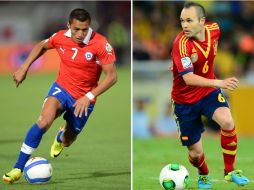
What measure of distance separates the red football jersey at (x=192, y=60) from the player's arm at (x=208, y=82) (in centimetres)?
8

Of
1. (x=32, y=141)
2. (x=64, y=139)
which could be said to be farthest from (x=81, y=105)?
(x=64, y=139)

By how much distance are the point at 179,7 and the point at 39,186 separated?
57.6 feet

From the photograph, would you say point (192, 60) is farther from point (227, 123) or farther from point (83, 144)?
point (83, 144)

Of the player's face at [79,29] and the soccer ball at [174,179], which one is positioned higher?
the player's face at [79,29]

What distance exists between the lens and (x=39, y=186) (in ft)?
29.2

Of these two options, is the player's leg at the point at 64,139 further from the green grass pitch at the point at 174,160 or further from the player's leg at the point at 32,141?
the player's leg at the point at 32,141

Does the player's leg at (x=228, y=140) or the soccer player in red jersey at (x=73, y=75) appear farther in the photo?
the soccer player in red jersey at (x=73, y=75)

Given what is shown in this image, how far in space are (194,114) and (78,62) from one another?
163 centimetres

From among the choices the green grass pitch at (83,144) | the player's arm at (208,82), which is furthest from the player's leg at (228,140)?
the green grass pitch at (83,144)

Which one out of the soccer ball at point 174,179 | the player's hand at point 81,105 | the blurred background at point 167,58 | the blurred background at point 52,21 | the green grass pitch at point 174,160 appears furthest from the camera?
the blurred background at point 52,21

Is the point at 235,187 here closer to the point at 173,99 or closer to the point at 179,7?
the point at 173,99

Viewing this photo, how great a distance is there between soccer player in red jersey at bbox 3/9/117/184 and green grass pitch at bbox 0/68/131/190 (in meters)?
0.57

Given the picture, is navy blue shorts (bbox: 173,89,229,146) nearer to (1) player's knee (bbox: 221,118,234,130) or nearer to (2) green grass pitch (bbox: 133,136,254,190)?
(1) player's knee (bbox: 221,118,234,130)

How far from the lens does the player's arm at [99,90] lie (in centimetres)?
886
